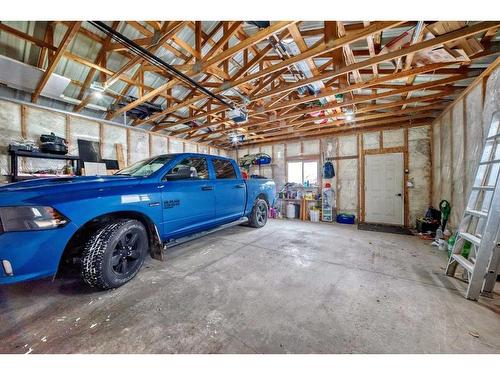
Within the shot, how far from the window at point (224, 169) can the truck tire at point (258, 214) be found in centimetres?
120

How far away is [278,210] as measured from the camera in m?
7.45

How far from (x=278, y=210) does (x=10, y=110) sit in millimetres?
7668

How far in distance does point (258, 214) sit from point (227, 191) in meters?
1.67

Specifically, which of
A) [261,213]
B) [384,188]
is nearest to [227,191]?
[261,213]

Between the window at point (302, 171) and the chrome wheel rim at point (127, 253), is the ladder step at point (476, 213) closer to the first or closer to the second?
the chrome wheel rim at point (127, 253)

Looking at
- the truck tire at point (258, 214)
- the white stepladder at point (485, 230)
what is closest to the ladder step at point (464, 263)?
the white stepladder at point (485, 230)

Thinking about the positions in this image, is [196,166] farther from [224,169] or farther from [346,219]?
[346,219]

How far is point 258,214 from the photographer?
16.2ft

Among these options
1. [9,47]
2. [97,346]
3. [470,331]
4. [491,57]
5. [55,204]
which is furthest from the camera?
[9,47]

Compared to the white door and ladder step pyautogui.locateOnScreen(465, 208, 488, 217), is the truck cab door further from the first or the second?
the white door

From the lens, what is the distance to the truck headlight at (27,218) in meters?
1.50

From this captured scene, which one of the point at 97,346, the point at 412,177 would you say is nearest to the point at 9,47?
the point at 97,346

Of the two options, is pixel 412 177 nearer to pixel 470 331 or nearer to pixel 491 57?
pixel 491 57

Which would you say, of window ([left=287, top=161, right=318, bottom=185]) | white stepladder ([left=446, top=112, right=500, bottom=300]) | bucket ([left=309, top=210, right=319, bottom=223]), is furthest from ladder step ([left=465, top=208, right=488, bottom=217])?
window ([left=287, top=161, right=318, bottom=185])
